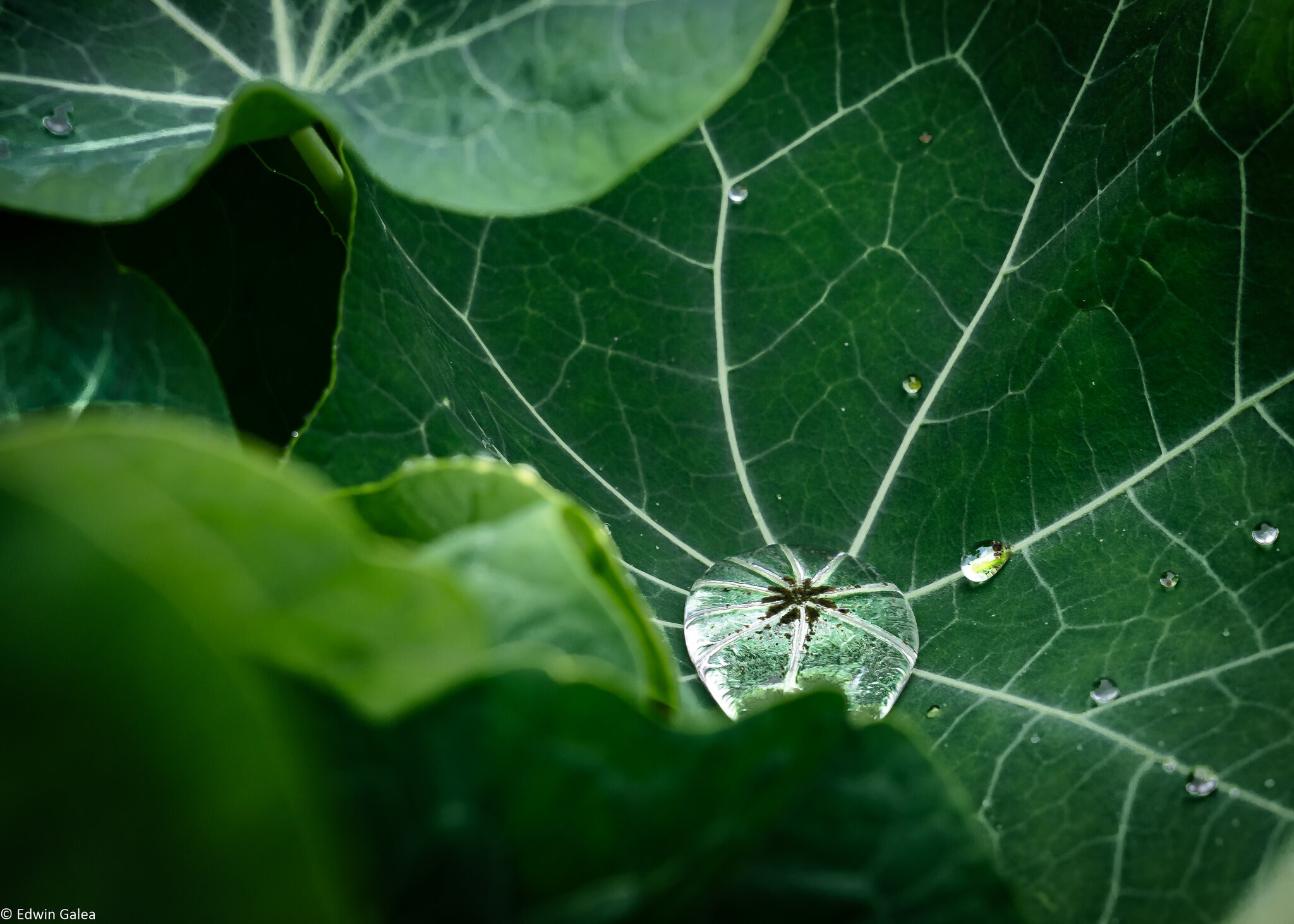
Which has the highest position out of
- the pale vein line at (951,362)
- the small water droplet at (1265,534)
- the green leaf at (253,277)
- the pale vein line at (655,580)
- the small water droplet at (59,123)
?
the small water droplet at (59,123)

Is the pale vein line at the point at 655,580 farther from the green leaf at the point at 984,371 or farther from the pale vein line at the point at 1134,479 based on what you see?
the pale vein line at the point at 1134,479

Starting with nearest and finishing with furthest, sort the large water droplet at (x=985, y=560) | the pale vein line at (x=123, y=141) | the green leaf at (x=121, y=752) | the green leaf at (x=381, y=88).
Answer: the green leaf at (x=121, y=752) < the green leaf at (x=381, y=88) < the pale vein line at (x=123, y=141) < the large water droplet at (x=985, y=560)

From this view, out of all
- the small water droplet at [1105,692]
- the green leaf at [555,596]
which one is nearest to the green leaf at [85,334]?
the green leaf at [555,596]

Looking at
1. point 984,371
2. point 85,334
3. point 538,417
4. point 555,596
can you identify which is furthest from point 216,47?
point 984,371

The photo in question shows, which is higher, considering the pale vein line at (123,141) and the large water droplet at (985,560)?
the pale vein line at (123,141)

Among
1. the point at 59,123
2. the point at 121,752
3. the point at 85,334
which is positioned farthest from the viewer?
the point at 59,123

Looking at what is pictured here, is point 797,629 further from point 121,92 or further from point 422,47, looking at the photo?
point 121,92

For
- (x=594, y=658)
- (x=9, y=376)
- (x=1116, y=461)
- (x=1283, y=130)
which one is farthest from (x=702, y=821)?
(x=1283, y=130)
